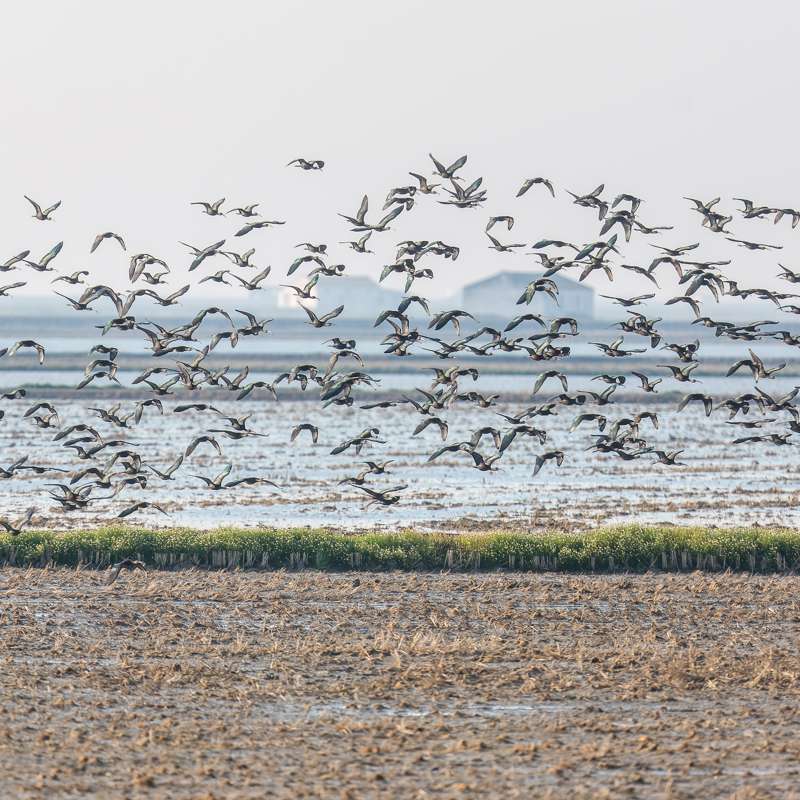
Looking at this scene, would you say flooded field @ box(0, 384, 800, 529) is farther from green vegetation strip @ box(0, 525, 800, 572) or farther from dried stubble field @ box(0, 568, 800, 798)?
dried stubble field @ box(0, 568, 800, 798)

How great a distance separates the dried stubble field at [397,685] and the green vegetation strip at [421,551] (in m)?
1.02

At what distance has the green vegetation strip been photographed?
32.2m

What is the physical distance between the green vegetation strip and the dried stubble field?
1017 mm

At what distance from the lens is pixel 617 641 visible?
979 inches

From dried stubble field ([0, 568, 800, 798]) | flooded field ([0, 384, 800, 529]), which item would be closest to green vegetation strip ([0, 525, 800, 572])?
dried stubble field ([0, 568, 800, 798])

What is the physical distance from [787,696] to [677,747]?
339 cm

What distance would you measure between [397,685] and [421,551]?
1073 cm

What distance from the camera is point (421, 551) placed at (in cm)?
3244

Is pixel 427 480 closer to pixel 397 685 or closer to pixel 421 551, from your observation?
pixel 421 551

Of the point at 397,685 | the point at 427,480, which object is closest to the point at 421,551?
the point at 397,685

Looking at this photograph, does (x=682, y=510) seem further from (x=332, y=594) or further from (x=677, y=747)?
(x=677, y=747)

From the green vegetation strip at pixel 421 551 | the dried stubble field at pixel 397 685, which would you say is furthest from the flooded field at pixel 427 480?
the dried stubble field at pixel 397 685

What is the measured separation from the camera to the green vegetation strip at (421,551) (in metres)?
32.2

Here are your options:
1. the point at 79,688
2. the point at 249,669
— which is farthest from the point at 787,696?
the point at 79,688
